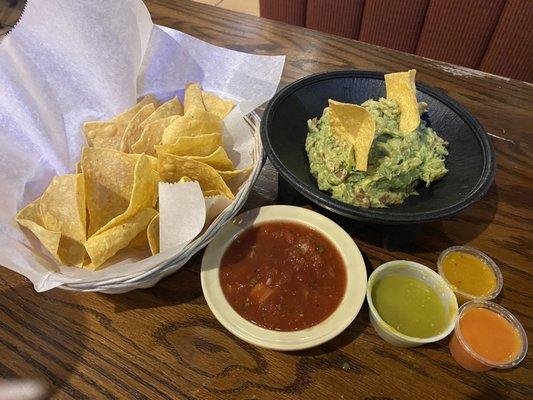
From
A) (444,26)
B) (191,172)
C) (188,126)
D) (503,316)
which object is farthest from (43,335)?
(444,26)

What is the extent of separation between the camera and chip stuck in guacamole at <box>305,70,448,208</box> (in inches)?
48.3

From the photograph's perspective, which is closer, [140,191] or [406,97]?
[140,191]

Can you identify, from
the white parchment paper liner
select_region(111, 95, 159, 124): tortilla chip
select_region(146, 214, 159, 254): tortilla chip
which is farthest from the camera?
→ select_region(111, 95, 159, 124): tortilla chip

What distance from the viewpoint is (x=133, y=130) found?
4.41 ft

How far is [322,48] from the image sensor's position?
198 cm

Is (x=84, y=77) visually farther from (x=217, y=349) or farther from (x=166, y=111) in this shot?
(x=217, y=349)

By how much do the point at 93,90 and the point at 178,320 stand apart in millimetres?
829

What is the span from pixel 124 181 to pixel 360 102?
83 cm

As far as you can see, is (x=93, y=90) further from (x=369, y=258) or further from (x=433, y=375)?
(x=433, y=375)

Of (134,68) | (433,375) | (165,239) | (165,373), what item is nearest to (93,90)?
(134,68)

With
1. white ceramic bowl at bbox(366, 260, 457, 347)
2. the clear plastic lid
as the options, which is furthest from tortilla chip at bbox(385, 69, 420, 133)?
the clear plastic lid

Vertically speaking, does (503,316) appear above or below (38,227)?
below

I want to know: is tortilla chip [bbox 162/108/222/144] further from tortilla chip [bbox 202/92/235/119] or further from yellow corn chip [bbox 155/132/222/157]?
tortilla chip [bbox 202/92/235/119]

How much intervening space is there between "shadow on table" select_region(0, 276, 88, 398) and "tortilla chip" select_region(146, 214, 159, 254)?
25 cm
